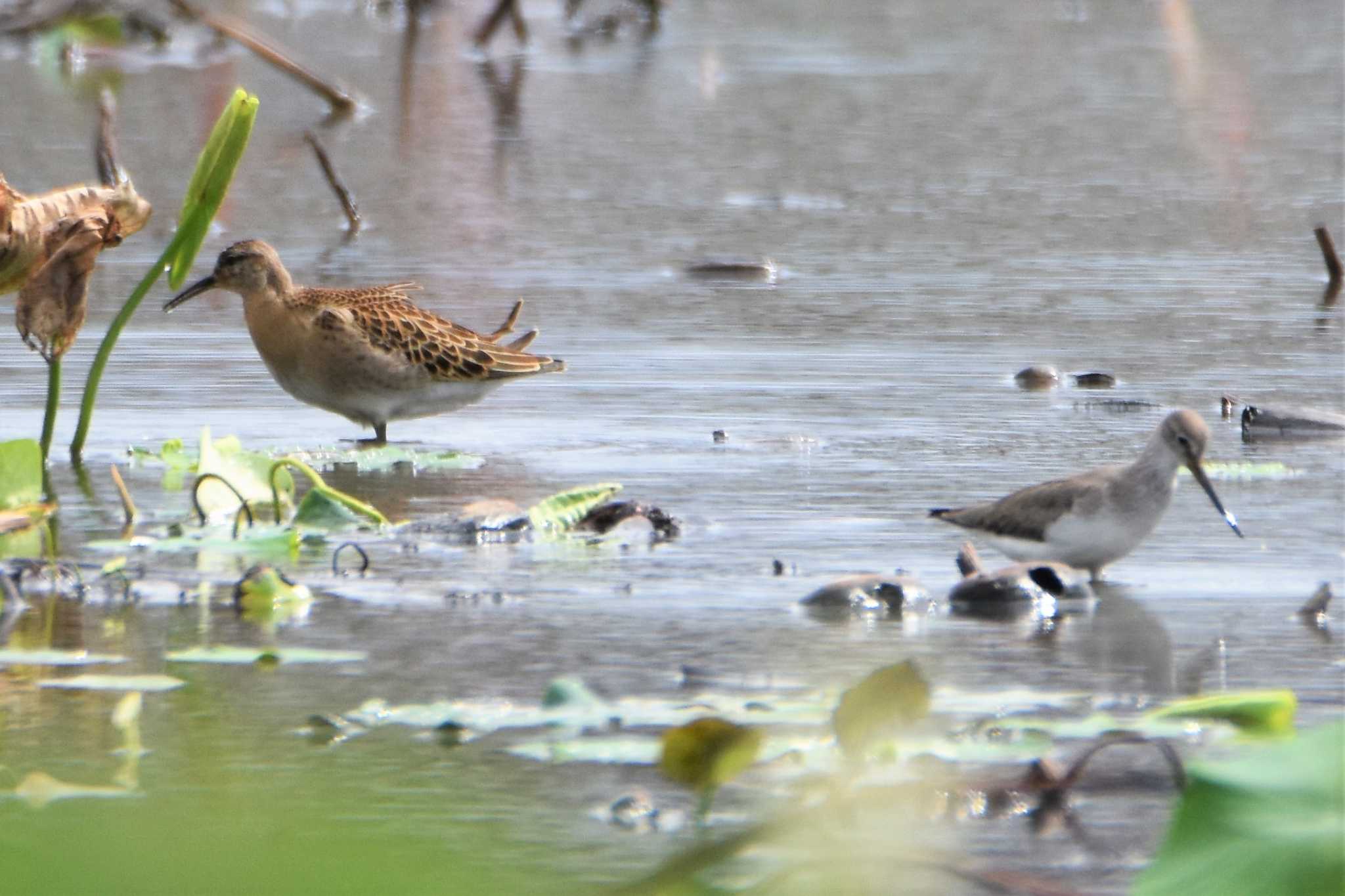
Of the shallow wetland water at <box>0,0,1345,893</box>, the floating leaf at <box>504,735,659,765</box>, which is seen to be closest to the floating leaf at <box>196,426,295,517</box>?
the shallow wetland water at <box>0,0,1345,893</box>

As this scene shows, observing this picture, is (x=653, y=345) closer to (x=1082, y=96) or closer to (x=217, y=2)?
(x=1082, y=96)

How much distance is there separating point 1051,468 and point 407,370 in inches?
90.7

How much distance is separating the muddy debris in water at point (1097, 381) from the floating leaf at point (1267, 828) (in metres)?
7.03

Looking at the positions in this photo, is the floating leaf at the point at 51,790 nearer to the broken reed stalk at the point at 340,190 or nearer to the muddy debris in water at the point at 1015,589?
the muddy debris in water at the point at 1015,589

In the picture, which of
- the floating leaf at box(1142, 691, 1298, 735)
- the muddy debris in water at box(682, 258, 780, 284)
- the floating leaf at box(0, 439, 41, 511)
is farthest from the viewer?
the muddy debris in water at box(682, 258, 780, 284)

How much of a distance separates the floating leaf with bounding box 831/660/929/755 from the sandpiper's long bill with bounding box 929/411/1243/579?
3.04m

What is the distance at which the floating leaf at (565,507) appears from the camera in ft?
19.1

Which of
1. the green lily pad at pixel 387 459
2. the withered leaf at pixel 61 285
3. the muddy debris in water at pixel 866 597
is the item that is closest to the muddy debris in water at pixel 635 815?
the muddy debris in water at pixel 866 597

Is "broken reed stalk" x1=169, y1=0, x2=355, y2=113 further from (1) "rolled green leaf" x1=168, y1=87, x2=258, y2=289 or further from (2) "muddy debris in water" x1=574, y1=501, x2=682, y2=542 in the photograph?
(2) "muddy debris in water" x1=574, y1=501, x2=682, y2=542

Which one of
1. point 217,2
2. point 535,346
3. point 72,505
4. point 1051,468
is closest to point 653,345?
point 535,346

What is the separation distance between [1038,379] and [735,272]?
2.61 meters

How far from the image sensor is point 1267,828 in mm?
1070

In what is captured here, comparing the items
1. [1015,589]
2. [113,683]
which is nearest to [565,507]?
[1015,589]

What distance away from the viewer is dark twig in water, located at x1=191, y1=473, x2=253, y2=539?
5633mm
